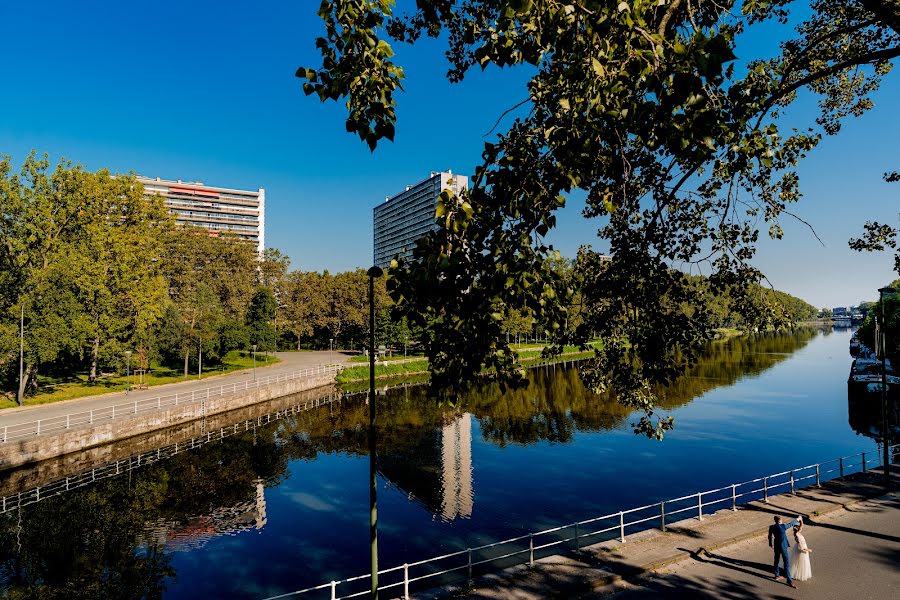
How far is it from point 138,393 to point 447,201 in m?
44.6

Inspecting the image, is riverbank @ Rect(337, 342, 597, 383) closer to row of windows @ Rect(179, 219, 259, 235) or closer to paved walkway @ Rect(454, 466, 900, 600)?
paved walkway @ Rect(454, 466, 900, 600)

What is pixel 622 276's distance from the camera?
980 cm

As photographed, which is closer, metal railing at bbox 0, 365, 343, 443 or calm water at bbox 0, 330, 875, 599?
calm water at bbox 0, 330, 875, 599

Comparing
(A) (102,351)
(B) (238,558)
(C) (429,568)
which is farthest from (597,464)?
(A) (102,351)

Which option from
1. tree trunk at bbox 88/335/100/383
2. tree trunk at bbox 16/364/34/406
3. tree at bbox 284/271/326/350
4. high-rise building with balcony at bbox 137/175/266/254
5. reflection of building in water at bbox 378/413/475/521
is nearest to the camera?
reflection of building in water at bbox 378/413/475/521

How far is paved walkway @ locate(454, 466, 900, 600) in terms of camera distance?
11648 mm

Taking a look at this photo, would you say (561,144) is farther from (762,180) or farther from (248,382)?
(248,382)

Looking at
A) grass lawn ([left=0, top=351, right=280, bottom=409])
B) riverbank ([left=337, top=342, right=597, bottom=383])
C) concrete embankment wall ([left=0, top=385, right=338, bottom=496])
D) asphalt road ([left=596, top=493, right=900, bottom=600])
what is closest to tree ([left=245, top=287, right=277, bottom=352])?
grass lawn ([left=0, top=351, right=280, bottom=409])

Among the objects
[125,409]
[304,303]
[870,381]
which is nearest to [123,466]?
[125,409]

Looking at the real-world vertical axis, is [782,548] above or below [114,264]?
below

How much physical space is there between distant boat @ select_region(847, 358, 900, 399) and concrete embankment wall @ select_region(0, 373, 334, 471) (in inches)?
2020

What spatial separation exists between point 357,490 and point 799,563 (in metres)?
18.9

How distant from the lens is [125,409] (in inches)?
1345

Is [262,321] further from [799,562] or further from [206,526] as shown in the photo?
[799,562]
